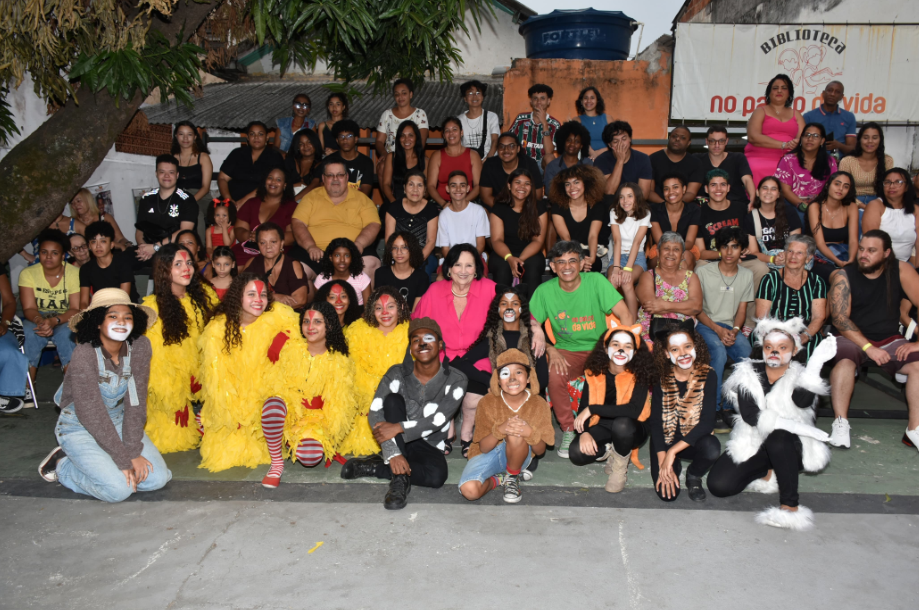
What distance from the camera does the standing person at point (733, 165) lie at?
6.39 m

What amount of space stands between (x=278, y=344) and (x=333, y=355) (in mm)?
373

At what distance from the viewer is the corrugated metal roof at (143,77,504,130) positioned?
12.0 meters

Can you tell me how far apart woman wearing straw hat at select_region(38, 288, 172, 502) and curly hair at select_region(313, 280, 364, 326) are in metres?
1.21

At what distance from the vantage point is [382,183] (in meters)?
7.04

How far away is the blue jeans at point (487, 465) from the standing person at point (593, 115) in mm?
4073

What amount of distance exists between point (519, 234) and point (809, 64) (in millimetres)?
5184

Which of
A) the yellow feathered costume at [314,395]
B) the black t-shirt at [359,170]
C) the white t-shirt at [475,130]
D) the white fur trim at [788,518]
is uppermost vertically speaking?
the white t-shirt at [475,130]

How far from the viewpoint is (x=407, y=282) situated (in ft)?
17.3

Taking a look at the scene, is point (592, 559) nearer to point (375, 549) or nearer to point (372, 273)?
point (375, 549)

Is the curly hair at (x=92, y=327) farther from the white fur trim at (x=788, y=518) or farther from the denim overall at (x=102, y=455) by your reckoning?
the white fur trim at (x=788, y=518)

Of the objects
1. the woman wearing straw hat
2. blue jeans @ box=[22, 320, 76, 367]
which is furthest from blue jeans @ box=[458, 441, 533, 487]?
blue jeans @ box=[22, 320, 76, 367]

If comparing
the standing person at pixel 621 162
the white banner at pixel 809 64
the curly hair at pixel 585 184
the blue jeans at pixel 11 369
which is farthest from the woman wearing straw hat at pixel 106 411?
the white banner at pixel 809 64

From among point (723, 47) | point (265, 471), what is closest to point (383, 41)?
point (265, 471)

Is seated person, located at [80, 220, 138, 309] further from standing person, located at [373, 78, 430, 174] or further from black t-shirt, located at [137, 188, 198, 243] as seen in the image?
standing person, located at [373, 78, 430, 174]
